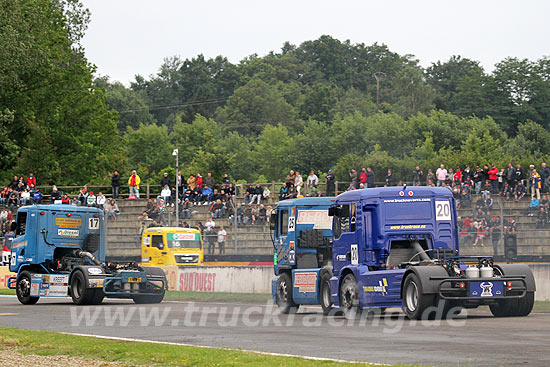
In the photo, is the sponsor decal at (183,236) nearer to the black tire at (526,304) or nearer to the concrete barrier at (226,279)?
the concrete barrier at (226,279)

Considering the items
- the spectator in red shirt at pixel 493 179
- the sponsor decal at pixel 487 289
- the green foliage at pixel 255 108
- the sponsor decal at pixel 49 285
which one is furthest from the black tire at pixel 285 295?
the green foliage at pixel 255 108

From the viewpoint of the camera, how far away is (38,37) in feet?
232

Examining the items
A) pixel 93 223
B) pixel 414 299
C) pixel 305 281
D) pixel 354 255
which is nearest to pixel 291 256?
pixel 305 281

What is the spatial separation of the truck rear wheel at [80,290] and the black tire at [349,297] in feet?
27.4

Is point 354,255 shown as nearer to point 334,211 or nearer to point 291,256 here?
point 334,211

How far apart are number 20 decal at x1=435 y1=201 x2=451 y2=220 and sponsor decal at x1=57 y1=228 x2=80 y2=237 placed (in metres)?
12.3

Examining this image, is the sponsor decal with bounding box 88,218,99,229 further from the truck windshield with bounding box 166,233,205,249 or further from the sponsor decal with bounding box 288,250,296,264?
the truck windshield with bounding box 166,233,205,249

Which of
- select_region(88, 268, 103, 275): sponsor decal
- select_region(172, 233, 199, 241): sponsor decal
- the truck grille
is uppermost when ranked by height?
select_region(172, 233, 199, 241): sponsor decal

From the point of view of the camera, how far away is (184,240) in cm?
4156

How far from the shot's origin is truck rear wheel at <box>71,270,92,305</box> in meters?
26.4

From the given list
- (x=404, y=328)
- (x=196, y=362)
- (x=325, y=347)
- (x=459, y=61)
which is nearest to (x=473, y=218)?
(x=404, y=328)

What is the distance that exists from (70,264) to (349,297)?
35.6 ft

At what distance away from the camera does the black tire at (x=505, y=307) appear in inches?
779

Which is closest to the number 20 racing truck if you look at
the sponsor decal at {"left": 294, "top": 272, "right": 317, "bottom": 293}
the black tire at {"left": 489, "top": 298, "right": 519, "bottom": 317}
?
the sponsor decal at {"left": 294, "top": 272, "right": 317, "bottom": 293}
